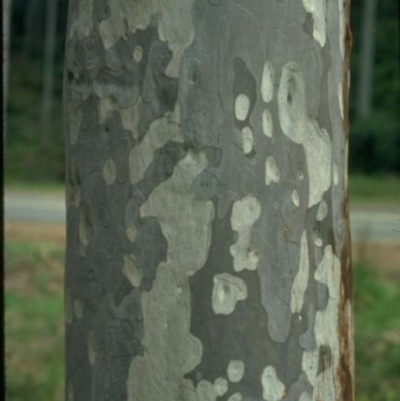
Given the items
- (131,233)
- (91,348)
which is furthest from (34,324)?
(131,233)

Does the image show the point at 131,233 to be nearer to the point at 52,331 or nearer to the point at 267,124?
the point at 267,124

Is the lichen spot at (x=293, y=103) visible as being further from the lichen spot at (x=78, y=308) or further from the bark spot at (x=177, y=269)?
the lichen spot at (x=78, y=308)

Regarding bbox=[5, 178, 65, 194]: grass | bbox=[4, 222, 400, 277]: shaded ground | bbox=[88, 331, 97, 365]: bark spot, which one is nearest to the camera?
bbox=[88, 331, 97, 365]: bark spot

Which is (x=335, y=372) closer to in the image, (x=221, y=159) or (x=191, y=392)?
(x=191, y=392)

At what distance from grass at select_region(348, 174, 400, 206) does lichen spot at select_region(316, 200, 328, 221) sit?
14603mm

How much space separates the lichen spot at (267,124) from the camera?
2305 millimetres

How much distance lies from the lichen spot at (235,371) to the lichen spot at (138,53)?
54cm

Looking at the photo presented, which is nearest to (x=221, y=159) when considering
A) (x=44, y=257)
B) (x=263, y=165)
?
(x=263, y=165)

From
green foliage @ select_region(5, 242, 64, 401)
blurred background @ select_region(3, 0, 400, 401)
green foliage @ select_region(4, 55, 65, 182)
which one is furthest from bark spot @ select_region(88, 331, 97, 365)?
green foliage @ select_region(4, 55, 65, 182)

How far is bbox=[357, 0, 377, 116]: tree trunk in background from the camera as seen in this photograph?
94.3ft

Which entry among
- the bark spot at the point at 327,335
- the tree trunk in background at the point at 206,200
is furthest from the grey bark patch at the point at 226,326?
the bark spot at the point at 327,335

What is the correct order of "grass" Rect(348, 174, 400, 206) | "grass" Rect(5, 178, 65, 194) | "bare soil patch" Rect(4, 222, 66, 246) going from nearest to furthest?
"bare soil patch" Rect(4, 222, 66, 246), "grass" Rect(348, 174, 400, 206), "grass" Rect(5, 178, 65, 194)

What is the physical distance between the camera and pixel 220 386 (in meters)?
2.29

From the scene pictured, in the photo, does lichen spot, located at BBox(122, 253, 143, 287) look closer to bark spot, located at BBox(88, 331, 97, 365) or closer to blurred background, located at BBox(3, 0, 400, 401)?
bark spot, located at BBox(88, 331, 97, 365)
